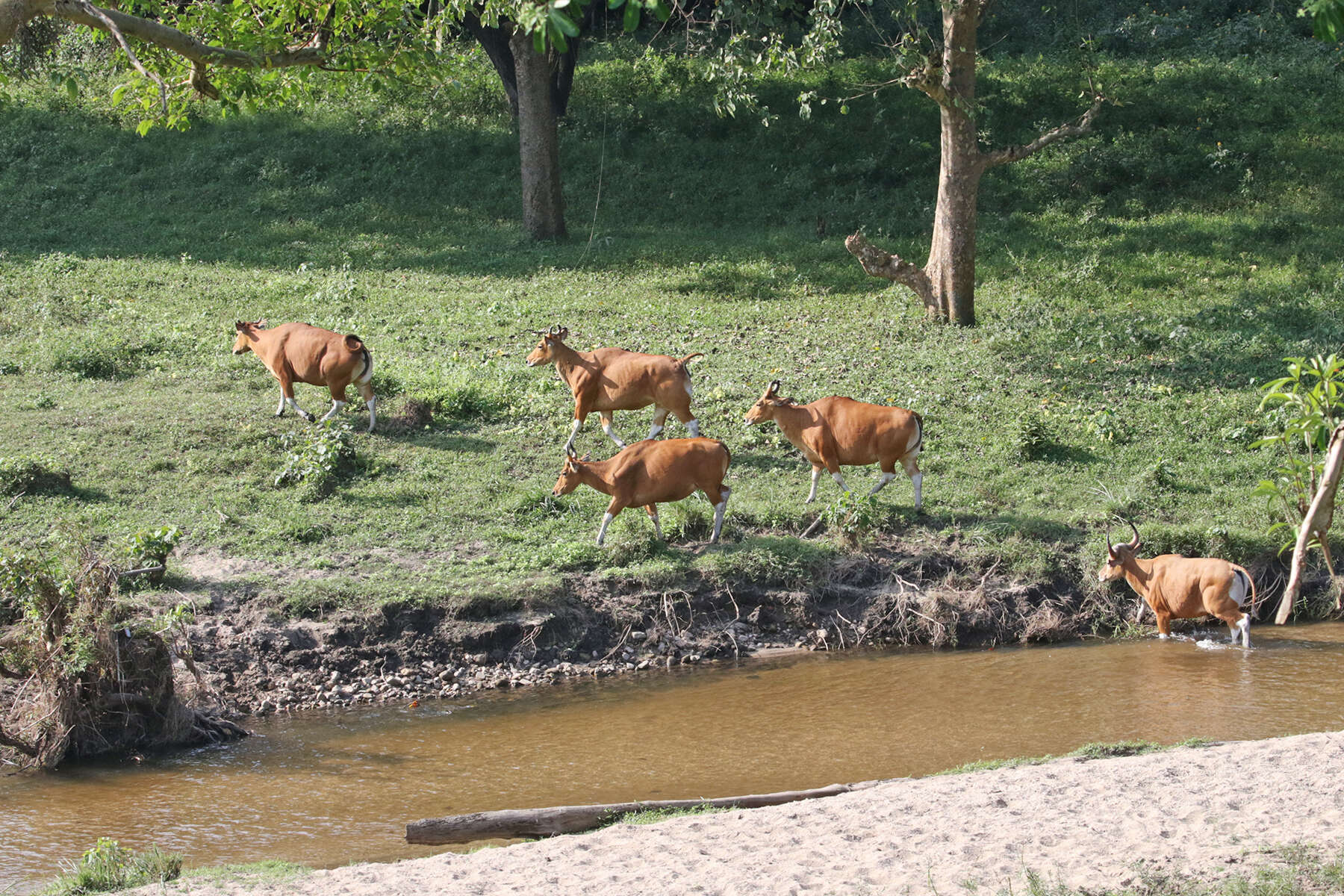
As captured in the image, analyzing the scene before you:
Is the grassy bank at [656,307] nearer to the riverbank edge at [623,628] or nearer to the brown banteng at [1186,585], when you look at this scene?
the riverbank edge at [623,628]

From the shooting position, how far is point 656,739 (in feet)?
31.3

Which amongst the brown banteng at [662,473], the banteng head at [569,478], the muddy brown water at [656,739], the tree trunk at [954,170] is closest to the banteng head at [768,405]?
the brown banteng at [662,473]

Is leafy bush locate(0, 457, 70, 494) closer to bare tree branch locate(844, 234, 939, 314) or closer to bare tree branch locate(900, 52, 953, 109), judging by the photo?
bare tree branch locate(844, 234, 939, 314)

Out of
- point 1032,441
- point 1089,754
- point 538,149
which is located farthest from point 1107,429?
point 538,149

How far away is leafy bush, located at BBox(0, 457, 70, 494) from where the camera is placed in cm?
1272

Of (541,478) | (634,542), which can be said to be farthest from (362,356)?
(634,542)

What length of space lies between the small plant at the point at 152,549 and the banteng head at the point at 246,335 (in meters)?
4.22

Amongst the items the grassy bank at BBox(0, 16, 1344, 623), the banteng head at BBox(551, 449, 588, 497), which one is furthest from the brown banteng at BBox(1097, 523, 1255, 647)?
the banteng head at BBox(551, 449, 588, 497)

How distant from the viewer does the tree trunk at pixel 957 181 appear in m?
17.4

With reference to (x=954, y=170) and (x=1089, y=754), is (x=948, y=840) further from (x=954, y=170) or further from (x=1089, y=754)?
(x=954, y=170)

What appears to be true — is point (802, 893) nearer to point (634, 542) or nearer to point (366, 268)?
point (634, 542)

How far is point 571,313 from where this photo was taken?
1886 cm

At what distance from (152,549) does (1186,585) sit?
8.83m

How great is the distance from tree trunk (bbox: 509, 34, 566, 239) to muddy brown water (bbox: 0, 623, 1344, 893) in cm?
1337
